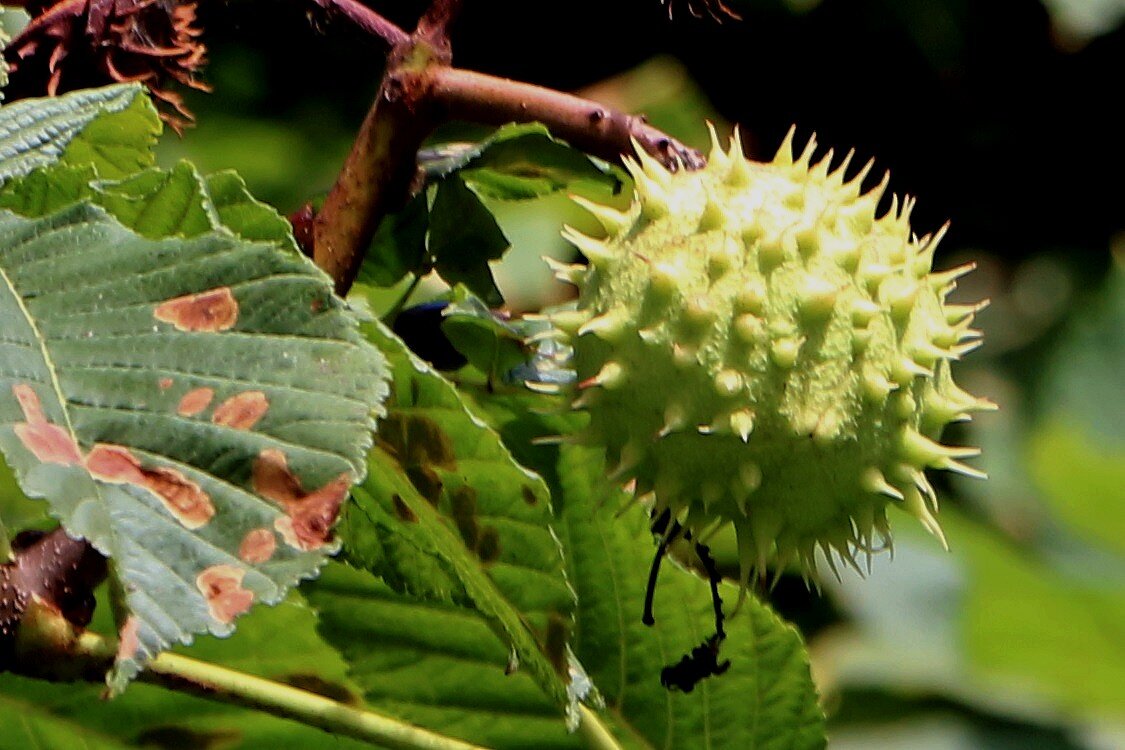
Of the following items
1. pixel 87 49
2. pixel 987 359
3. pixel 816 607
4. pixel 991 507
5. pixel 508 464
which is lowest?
pixel 816 607

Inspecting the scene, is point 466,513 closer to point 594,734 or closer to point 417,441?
point 417,441

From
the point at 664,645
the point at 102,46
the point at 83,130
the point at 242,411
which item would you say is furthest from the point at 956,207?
the point at 242,411

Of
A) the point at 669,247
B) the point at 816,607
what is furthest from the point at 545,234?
the point at 669,247

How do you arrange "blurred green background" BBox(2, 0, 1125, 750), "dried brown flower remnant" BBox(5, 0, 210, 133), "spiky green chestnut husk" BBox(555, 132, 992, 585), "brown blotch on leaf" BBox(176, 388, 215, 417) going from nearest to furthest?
1. "brown blotch on leaf" BBox(176, 388, 215, 417)
2. "spiky green chestnut husk" BBox(555, 132, 992, 585)
3. "dried brown flower remnant" BBox(5, 0, 210, 133)
4. "blurred green background" BBox(2, 0, 1125, 750)

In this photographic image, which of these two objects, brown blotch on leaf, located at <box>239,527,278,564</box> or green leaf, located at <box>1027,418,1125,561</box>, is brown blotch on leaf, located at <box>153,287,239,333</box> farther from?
green leaf, located at <box>1027,418,1125,561</box>

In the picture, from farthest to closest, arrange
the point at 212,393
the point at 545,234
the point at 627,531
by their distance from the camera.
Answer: the point at 545,234 < the point at 627,531 < the point at 212,393

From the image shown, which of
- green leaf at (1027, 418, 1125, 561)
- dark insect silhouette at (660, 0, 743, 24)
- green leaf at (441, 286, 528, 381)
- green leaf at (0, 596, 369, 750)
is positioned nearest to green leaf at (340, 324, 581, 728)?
green leaf at (441, 286, 528, 381)

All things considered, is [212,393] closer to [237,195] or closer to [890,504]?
[237,195]

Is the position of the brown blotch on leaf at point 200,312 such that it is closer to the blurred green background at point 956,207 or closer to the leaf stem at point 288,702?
the leaf stem at point 288,702
